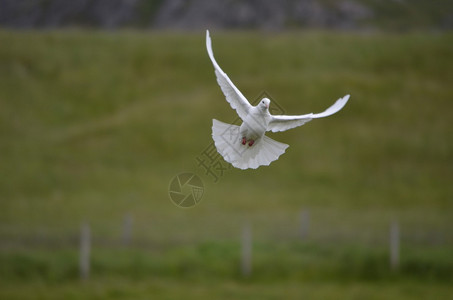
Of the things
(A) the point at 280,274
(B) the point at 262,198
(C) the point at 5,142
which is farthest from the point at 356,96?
(A) the point at 280,274

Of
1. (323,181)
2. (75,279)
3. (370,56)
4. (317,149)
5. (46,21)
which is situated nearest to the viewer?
(75,279)

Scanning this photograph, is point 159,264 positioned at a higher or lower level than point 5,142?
lower

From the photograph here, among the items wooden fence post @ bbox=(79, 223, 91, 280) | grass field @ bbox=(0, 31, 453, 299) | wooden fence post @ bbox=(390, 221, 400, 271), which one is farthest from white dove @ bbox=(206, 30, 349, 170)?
wooden fence post @ bbox=(390, 221, 400, 271)

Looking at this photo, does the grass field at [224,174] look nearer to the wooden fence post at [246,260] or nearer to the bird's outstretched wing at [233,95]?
the wooden fence post at [246,260]

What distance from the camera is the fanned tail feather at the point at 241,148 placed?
9391mm

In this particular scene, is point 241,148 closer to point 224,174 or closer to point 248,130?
point 248,130

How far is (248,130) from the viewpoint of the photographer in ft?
29.9

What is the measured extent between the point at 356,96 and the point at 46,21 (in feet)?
413

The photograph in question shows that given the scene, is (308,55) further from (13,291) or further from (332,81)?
(13,291)

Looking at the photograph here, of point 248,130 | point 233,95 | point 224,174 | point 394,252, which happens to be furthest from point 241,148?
point 224,174

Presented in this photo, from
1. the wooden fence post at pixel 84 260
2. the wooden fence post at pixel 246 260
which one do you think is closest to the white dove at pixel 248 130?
the wooden fence post at pixel 84 260

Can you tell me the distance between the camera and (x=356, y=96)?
55188 millimetres

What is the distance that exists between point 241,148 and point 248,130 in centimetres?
53

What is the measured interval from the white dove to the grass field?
44.7 feet
